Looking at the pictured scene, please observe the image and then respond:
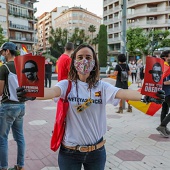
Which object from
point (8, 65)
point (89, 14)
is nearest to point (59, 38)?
point (89, 14)

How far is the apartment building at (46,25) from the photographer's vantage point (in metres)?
109

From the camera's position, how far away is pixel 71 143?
1856 mm

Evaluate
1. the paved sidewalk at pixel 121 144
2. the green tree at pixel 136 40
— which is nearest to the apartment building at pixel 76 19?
the green tree at pixel 136 40

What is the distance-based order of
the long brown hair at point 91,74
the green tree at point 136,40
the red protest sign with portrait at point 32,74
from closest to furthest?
the red protest sign with portrait at point 32,74 → the long brown hair at point 91,74 → the green tree at point 136,40

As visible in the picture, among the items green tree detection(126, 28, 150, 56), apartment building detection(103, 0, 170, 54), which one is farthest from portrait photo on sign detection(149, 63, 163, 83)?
apartment building detection(103, 0, 170, 54)

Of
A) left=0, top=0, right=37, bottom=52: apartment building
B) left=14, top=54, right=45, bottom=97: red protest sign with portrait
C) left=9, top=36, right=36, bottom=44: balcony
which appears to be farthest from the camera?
left=9, top=36, right=36, bottom=44: balcony

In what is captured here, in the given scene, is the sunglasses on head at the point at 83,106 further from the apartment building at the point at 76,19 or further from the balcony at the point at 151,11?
the apartment building at the point at 76,19

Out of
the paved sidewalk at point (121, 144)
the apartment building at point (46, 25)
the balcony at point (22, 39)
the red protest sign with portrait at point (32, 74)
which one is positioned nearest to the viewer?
the red protest sign with portrait at point (32, 74)

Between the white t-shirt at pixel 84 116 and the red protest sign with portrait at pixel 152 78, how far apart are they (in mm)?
298

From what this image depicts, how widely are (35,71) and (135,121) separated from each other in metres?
4.77

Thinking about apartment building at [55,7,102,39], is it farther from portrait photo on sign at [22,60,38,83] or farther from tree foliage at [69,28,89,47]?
portrait photo on sign at [22,60,38,83]

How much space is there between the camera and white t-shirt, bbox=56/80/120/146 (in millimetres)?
1850

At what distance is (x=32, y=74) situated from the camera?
1.62 metres

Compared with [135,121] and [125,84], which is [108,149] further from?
[125,84]
